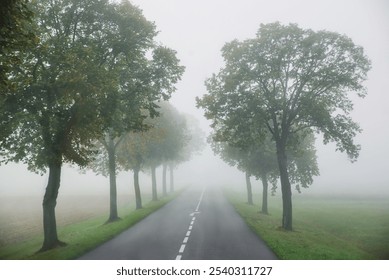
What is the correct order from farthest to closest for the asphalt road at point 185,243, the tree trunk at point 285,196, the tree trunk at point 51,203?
the tree trunk at point 285,196, the tree trunk at point 51,203, the asphalt road at point 185,243

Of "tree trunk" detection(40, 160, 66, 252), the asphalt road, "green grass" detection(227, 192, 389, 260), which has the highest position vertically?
"tree trunk" detection(40, 160, 66, 252)

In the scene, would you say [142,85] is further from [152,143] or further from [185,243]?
[152,143]

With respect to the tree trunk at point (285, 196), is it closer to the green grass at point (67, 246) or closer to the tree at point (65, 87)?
the green grass at point (67, 246)

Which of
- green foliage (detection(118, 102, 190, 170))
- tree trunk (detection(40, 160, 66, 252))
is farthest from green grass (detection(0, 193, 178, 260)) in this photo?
green foliage (detection(118, 102, 190, 170))

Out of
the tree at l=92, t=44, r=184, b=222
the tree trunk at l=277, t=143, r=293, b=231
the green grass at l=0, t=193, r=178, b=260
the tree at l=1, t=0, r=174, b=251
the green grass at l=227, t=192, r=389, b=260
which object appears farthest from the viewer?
the tree trunk at l=277, t=143, r=293, b=231

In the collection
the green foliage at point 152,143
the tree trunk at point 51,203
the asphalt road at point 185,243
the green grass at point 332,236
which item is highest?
the green foliage at point 152,143

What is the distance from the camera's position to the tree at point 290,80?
20.0 meters

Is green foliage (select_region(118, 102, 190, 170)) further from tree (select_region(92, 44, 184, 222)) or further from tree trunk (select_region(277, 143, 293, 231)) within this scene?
tree trunk (select_region(277, 143, 293, 231))

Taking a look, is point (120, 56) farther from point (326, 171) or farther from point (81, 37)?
point (326, 171)

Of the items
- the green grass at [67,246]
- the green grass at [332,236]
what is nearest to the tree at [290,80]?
the green grass at [332,236]

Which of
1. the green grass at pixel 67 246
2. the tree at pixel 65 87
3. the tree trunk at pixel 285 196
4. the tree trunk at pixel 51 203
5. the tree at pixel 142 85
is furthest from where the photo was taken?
the tree trunk at pixel 285 196

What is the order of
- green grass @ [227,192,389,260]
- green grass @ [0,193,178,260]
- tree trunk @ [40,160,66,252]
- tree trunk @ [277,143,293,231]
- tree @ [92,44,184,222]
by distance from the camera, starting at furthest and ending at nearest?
1. tree trunk @ [277,143,293,231]
2. tree @ [92,44,184,222]
3. tree trunk @ [40,160,66,252]
4. green grass @ [227,192,389,260]
5. green grass @ [0,193,178,260]

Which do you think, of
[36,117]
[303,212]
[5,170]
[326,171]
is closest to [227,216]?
[303,212]

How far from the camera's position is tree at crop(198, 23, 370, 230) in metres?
20.0
